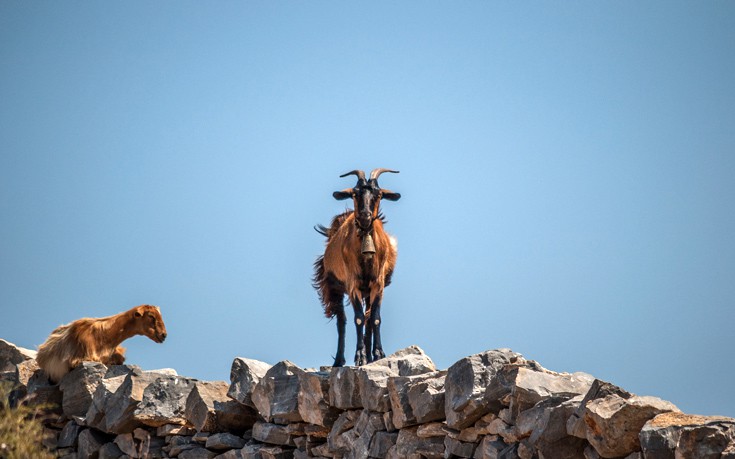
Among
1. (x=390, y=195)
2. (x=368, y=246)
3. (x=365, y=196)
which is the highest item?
(x=390, y=195)

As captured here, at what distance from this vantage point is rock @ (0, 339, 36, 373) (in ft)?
44.9

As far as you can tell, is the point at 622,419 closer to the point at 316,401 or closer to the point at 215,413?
the point at 316,401

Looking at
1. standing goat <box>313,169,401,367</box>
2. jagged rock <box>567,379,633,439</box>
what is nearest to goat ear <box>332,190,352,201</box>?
standing goat <box>313,169,401,367</box>

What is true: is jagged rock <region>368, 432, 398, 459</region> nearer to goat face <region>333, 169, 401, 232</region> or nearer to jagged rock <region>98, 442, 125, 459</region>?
goat face <region>333, 169, 401, 232</region>

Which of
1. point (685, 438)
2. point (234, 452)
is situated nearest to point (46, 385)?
point (234, 452)

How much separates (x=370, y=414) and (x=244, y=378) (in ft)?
7.17

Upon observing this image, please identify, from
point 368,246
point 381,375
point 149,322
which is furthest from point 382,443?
point 149,322

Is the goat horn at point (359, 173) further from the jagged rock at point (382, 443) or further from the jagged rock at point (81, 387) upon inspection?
the jagged rock at point (81, 387)

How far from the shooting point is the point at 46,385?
40.6ft

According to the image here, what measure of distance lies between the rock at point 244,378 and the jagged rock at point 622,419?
5.06 meters

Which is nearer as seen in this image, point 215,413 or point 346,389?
point 346,389

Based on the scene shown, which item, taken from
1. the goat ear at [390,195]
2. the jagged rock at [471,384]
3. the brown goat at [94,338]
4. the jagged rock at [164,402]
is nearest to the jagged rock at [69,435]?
the brown goat at [94,338]

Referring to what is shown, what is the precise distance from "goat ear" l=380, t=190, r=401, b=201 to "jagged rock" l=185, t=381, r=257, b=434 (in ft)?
9.49

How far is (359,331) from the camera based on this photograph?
10555 millimetres
